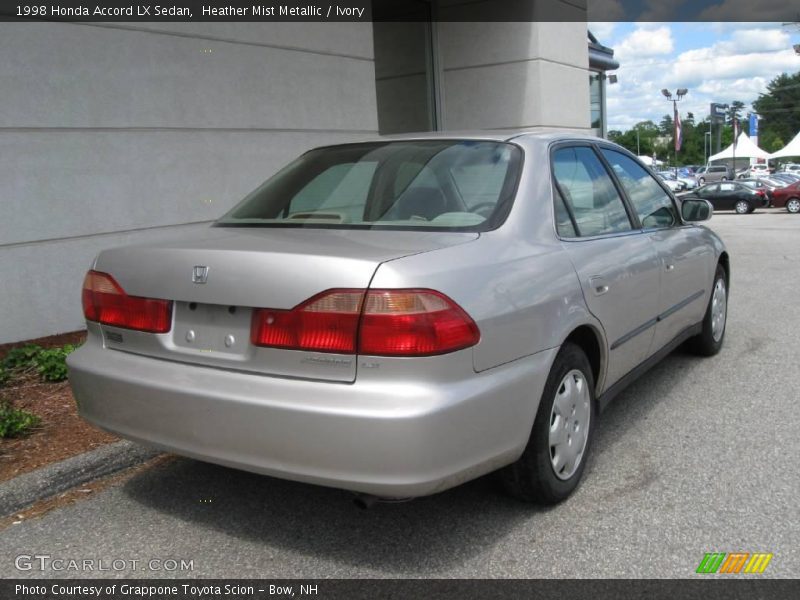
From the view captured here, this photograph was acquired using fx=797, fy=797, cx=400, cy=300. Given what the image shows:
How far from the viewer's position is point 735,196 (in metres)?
31.9

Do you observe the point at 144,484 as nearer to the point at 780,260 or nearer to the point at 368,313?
the point at 368,313

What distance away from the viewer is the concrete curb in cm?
360

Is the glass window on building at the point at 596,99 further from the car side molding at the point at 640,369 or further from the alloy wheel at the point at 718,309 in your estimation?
the car side molding at the point at 640,369

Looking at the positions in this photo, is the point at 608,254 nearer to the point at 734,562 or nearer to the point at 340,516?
the point at 734,562

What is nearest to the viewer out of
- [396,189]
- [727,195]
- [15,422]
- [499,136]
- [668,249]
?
[396,189]

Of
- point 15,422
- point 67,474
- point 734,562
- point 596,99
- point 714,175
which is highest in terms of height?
point 596,99

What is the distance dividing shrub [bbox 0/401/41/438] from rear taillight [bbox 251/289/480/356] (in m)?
2.26

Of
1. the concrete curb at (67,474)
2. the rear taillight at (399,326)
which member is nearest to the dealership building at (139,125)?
the concrete curb at (67,474)

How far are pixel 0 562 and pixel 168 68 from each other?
5270mm

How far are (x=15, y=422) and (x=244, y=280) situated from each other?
2214 mm

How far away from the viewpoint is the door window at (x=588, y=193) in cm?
387

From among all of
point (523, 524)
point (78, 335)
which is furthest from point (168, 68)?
point (523, 524)

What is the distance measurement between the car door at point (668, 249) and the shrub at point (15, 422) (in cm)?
351

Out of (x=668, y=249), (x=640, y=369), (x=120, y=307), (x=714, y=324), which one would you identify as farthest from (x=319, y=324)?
(x=714, y=324)
